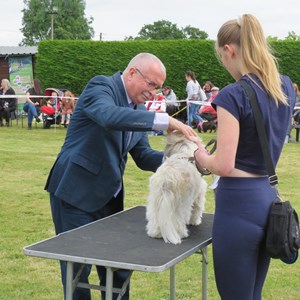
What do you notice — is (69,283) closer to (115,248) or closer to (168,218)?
(115,248)

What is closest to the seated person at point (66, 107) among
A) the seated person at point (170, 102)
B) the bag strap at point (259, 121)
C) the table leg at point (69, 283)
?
the seated person at point (170, 102)

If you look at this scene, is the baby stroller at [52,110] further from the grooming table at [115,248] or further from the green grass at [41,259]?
the grooming table at [115,248]

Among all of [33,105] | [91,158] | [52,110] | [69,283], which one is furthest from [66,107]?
[69,283]

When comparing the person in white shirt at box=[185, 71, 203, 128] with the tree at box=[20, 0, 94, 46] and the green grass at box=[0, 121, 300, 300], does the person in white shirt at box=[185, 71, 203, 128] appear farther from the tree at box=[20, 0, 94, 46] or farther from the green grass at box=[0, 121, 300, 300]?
the tree at box=[20, 0, 94, 46]

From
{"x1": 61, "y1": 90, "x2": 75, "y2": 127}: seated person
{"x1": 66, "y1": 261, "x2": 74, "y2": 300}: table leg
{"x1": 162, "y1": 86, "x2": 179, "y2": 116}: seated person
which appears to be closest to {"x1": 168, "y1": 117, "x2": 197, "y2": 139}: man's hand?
{"x1": 66, "y1": 261, "x2": 74, "y2": 300}: table leg

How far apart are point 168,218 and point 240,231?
51 centimetres

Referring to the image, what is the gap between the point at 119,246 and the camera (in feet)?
8.91

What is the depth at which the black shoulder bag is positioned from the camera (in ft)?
7.79

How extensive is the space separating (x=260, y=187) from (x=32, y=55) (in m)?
27.5

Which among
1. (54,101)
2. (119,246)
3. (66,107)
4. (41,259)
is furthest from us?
(54,101)

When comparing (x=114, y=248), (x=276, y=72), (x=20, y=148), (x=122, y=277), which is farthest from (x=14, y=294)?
(x=20, y=148)

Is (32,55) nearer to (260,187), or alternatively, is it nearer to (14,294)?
(14,294)

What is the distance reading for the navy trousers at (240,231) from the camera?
247 centimetres

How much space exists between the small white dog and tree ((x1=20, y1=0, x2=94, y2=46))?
64.3 m
